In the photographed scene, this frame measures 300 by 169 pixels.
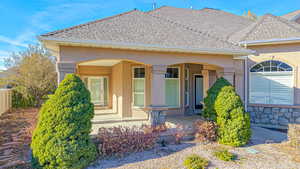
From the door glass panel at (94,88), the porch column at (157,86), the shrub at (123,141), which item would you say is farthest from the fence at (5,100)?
the porch column at (157,86)

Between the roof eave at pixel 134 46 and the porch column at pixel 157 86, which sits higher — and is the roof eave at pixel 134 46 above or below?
above

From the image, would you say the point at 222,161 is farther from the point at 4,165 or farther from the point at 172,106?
the point at 4,165

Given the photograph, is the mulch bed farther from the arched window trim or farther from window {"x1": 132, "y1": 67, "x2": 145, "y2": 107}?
the arched window trim

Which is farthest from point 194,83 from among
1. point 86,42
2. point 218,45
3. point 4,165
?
point 4,165

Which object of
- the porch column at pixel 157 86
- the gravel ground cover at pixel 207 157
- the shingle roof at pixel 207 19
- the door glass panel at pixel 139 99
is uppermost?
the shingle roof at pixel 207 19

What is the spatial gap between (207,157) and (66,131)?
3.98m

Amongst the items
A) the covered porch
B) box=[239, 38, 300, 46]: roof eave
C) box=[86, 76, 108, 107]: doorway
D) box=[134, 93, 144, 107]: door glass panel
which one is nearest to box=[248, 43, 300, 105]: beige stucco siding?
box=[239, 38, 300, 46]: roof eave

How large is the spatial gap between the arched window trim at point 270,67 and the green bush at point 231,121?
3.87 m

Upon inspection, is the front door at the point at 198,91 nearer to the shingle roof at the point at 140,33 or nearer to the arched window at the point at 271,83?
the arched window at the point at 271,83

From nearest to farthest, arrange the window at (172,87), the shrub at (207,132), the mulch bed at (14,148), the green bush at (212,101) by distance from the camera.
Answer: the mulch bed at (14,148), the shrub at (207,132), the green bush at (212,101), the window at (172,87)

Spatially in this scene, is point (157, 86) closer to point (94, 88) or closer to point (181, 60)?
point (181, 60)

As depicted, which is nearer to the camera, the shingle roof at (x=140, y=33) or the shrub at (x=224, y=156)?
the shrub at (x=224, y=156)

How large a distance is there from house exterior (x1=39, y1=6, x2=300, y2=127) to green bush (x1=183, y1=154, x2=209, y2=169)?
2042mm

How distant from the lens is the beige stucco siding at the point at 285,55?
8391mm
